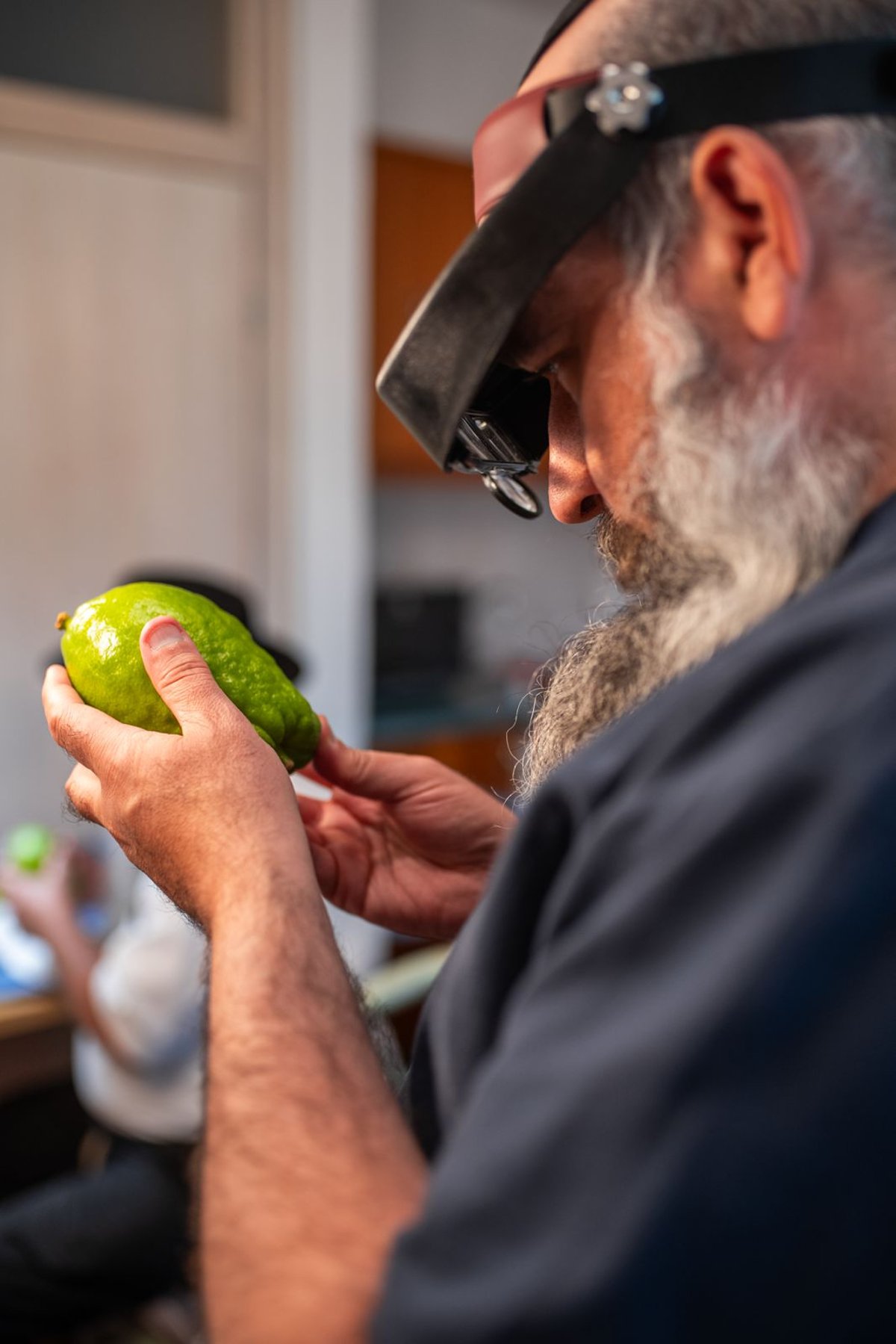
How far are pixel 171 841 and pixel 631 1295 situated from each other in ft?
1.39

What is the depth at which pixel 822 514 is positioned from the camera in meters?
0.63

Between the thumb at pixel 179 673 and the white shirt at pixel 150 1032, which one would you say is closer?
the thumb at pixel 179 673

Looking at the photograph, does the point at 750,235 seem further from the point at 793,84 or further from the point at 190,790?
the point at 190,790

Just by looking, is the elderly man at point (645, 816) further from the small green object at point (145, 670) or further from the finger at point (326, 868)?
the finger at point (326, 868)

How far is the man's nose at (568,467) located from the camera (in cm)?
79

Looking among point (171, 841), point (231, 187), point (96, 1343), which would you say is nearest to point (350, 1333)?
point (171, 841)

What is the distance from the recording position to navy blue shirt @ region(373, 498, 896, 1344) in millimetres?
445

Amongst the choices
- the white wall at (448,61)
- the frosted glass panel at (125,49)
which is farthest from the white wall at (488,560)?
the frosted glass panel at (125,49)

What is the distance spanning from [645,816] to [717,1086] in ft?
0.39

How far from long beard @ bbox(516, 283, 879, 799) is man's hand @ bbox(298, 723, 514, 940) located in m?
0.39

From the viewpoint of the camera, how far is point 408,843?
111 cm

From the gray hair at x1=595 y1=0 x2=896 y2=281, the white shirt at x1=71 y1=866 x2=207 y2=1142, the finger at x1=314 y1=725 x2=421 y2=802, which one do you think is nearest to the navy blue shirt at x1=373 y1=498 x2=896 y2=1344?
the gray hair at x1=595 y1=0 x2=896 y2=281

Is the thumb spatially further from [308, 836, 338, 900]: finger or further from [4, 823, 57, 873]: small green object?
[4, 823, 57, 873]: small green object

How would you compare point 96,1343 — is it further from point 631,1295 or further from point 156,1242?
point 631,1295
